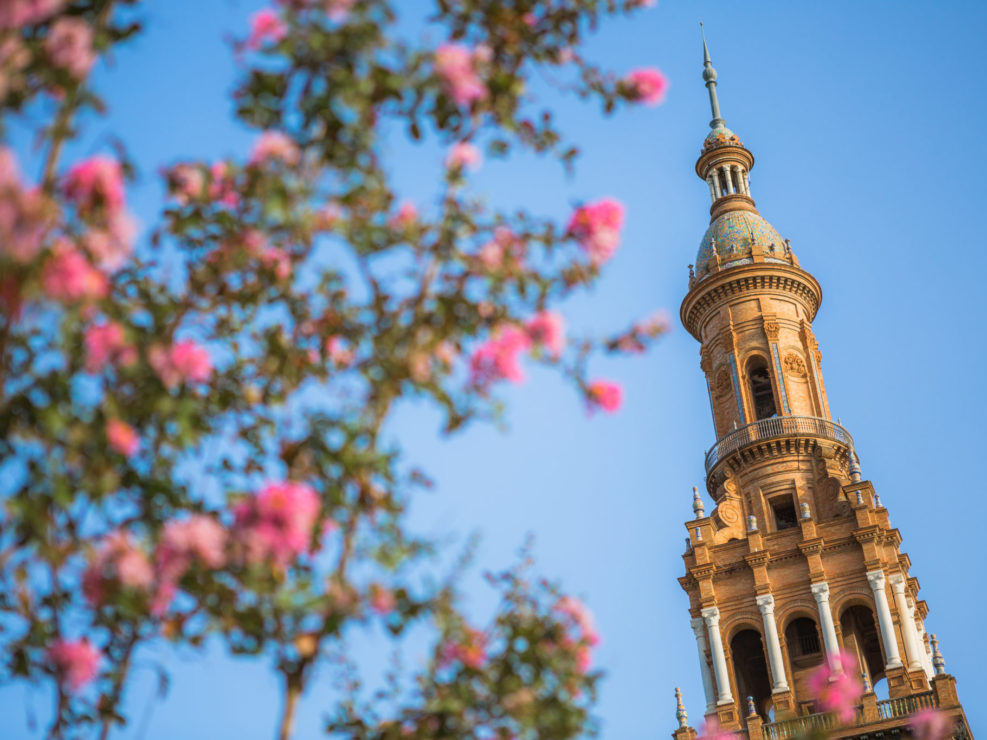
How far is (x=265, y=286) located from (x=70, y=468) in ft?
7.86

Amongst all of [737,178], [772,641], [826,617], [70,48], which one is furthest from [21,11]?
[737,178]

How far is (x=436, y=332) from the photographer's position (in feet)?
30.3

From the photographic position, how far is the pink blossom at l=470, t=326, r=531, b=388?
931 cm

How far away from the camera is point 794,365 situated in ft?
156

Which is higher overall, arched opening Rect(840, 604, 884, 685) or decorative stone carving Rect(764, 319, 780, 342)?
decorative stone carving Rect(764, 319, 780, 342)

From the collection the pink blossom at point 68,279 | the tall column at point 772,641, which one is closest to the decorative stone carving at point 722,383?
the tall column at point 772,641

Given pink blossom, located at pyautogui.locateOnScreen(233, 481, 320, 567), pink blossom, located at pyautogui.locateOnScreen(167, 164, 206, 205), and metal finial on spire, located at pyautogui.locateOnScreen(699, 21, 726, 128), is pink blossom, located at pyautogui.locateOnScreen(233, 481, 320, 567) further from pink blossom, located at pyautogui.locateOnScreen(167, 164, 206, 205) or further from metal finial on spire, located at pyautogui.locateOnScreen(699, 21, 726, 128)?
metal finial on spire, located at pyautogui.locateOnScreen(699, 21, 726, 128)

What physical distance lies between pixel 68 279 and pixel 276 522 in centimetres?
186

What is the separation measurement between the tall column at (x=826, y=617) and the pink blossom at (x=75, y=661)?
34.1 m

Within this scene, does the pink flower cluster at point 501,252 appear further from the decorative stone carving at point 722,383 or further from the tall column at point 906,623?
the decorative stone carving at point 722,383

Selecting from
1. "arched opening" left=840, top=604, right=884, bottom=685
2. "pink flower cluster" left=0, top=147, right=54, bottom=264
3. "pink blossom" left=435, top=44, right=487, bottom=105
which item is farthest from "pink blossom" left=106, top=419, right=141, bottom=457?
"arched opening" left=840, top=604, right=884, bottom=685

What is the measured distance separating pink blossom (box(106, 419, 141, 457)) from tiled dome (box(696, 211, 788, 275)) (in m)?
43.0

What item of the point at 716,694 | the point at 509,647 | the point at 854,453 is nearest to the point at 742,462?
the point at 854,453

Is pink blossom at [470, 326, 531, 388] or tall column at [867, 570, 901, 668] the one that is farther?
tall column at [867, 570, 901, 668]
